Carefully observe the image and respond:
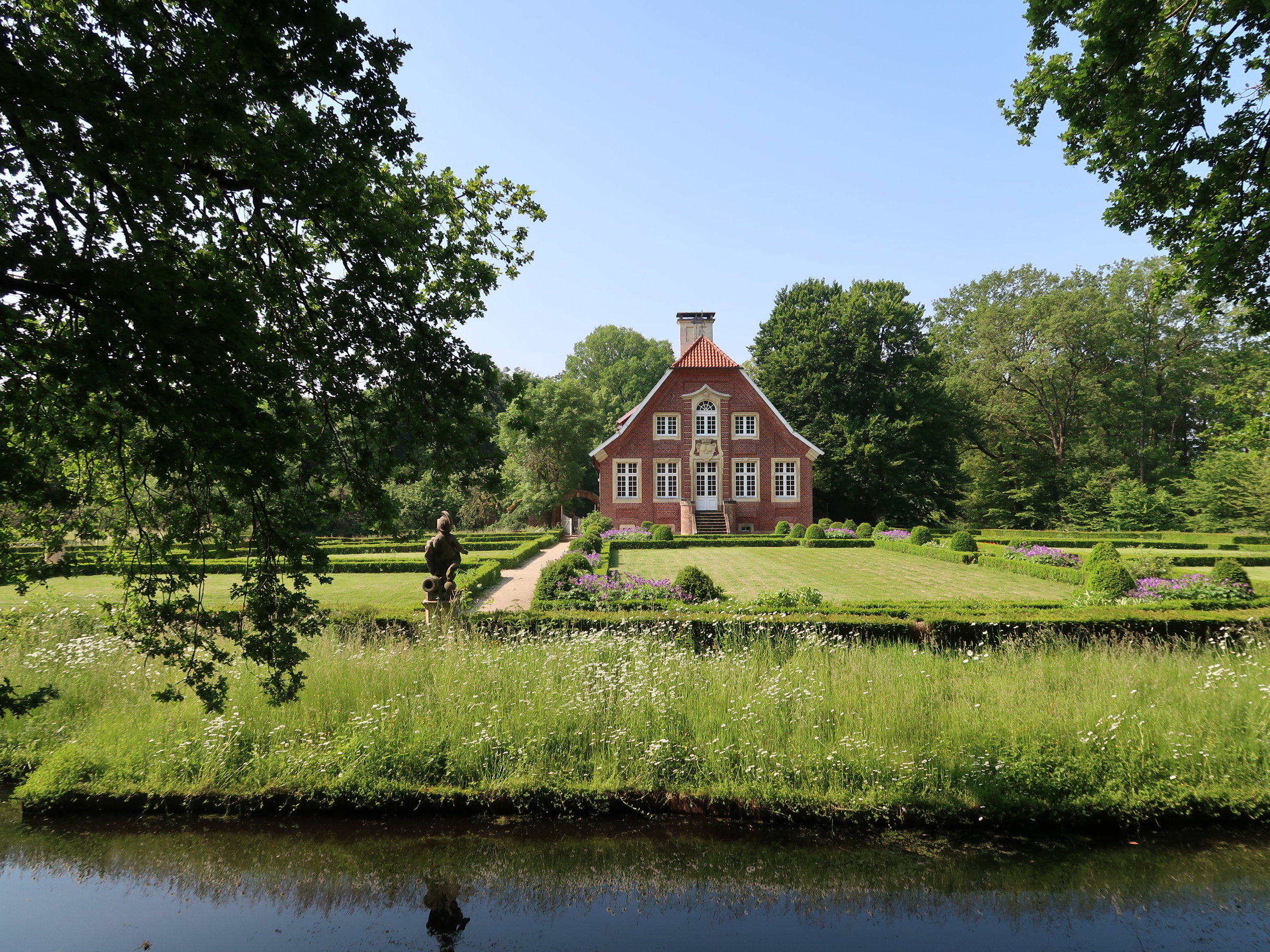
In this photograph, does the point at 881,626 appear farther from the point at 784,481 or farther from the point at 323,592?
the point at 784,481

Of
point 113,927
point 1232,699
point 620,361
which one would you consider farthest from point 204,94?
point 620,361

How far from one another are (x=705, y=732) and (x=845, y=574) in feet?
41.5

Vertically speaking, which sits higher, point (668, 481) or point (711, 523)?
point (668, 481)

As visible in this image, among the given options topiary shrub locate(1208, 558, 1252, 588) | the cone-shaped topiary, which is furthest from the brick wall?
topiary shrub locate(1208, 558, 1252, 588)

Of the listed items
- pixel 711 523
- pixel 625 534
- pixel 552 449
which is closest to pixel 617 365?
pixel 552 449

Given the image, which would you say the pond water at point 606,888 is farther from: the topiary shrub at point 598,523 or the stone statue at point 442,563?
the topiary shrub at point 598,523

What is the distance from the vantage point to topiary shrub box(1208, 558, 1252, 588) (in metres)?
11.8

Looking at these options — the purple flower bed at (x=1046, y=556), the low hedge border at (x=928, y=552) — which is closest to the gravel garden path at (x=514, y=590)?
the low hedge border at (x=928, y=552)

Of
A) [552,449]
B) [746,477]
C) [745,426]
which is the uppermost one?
[745,426]

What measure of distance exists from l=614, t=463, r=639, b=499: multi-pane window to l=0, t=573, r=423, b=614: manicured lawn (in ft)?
50.0

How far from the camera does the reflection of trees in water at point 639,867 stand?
4727 mm

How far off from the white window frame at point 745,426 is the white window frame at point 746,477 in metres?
1.12

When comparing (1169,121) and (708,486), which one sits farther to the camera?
(708,486)

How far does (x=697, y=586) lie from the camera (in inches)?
452
